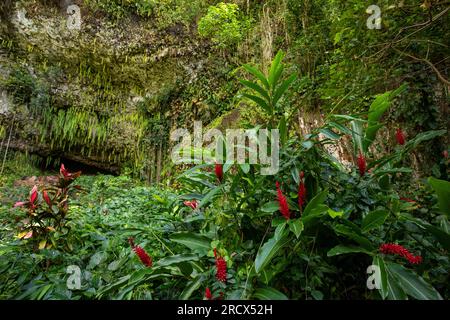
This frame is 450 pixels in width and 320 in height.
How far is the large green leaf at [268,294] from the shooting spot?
1274 millimetres

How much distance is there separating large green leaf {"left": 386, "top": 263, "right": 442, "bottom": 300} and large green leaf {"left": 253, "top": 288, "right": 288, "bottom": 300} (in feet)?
1.58

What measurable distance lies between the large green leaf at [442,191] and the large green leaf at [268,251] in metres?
0.69

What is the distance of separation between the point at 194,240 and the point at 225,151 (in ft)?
1.69

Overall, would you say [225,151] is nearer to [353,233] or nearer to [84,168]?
[353,233]

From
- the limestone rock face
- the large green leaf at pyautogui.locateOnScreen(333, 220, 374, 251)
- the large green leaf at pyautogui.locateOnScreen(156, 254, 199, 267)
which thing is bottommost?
the large green leaf at pyautogui.locateOnScreen(156, 254, 199, 267)

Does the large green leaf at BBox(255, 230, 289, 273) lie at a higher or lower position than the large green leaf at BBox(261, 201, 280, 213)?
lower

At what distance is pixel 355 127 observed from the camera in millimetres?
1833

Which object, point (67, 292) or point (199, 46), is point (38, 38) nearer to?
point (199, 46)

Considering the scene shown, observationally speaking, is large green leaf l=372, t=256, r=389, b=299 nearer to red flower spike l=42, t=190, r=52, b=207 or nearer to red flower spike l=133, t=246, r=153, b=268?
red flower spike l=133, t=246, r=153, b=268

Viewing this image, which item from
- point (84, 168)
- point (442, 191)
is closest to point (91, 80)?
point (84, 168)

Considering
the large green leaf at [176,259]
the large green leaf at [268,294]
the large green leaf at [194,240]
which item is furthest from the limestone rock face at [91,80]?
the large green leaf at [268,294]

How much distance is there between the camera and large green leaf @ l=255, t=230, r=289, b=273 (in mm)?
1272

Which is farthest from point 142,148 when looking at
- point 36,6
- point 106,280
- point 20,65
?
point 106,280

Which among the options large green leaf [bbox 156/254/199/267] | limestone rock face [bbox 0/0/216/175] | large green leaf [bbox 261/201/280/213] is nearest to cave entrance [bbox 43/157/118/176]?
limestone rock face [bbox 0/0/216/175]
